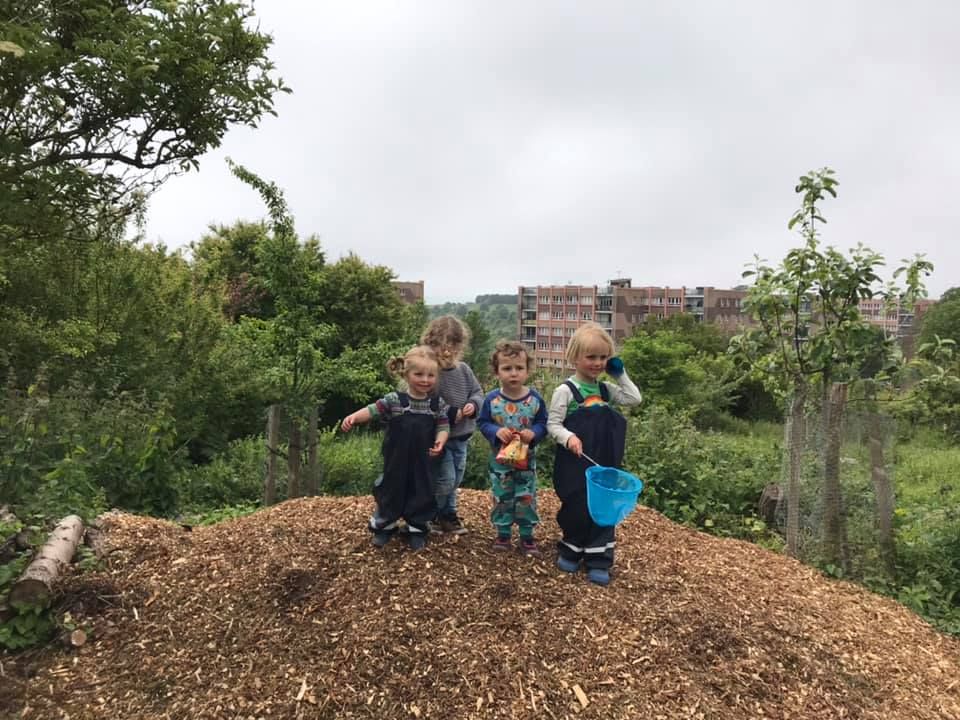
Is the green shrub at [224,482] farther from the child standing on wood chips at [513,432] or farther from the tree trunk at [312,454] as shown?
the child standing on wood chips at [513,432]

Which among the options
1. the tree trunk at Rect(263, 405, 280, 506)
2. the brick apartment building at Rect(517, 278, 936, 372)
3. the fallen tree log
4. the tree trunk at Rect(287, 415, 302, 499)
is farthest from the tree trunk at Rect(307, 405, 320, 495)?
the brick apartment building at Rect(517, 278, 936, 372)

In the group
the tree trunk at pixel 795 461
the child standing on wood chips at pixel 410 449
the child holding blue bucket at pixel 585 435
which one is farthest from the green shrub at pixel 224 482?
the tree trunk at pixel 795 461

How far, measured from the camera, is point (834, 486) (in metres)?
4.48

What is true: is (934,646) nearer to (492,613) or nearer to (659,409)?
(492,613)

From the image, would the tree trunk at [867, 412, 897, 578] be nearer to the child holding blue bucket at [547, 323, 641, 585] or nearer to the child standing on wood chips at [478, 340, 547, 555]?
the child holding blue bucket at [547, 323, 641, 585]

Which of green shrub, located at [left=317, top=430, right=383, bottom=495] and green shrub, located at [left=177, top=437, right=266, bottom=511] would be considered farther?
green shrub, located at [left=317, top=430, right=383, bottom=495]

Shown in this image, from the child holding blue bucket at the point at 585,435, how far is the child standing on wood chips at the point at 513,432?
14 centimetres

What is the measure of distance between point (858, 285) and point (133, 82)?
15.2 feet

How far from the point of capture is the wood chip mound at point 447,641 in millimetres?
2621

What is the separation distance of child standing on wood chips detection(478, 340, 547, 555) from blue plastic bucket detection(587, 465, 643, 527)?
420 mm

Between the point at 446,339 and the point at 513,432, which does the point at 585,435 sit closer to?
the point at 513,432

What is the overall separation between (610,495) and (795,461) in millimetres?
2240

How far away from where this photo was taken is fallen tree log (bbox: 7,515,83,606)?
3053mm

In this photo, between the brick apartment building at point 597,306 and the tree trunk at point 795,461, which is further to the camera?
the brick apartment building at point 597,306
